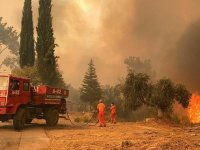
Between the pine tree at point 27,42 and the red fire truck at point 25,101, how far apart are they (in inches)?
752

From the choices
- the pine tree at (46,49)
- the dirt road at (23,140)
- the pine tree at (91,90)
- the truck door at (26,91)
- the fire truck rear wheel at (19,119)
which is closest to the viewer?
the dirt road at (23,140)

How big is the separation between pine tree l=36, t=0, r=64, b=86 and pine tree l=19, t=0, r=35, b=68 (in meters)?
3.65

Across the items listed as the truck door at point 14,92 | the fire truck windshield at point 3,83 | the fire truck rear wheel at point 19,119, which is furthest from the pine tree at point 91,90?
the fire truck windshield at point 3,83

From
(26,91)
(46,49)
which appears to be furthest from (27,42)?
(26,91)

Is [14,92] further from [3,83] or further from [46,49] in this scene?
[46,49]

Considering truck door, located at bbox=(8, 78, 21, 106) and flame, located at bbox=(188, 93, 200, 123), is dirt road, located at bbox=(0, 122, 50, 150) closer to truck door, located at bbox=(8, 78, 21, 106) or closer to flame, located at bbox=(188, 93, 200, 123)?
truck door, located at bbox=(8, 78, 21, 106)

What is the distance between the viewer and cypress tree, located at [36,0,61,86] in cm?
4009

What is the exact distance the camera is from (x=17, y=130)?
838 inches

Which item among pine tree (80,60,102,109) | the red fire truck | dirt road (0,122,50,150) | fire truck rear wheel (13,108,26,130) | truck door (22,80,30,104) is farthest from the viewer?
pine tree (80,60,102,109)

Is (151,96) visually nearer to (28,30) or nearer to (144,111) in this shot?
(144,111)

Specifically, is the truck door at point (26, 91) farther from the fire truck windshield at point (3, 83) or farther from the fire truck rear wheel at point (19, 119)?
the fire truck windshield at point (3, 83)

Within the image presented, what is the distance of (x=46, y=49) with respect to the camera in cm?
4041

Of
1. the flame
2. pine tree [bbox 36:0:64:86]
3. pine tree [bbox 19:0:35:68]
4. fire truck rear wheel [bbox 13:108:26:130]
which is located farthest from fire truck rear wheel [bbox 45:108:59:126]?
pine tree [bbox 19:0:35:68]

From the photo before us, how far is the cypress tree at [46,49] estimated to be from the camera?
40094mm
